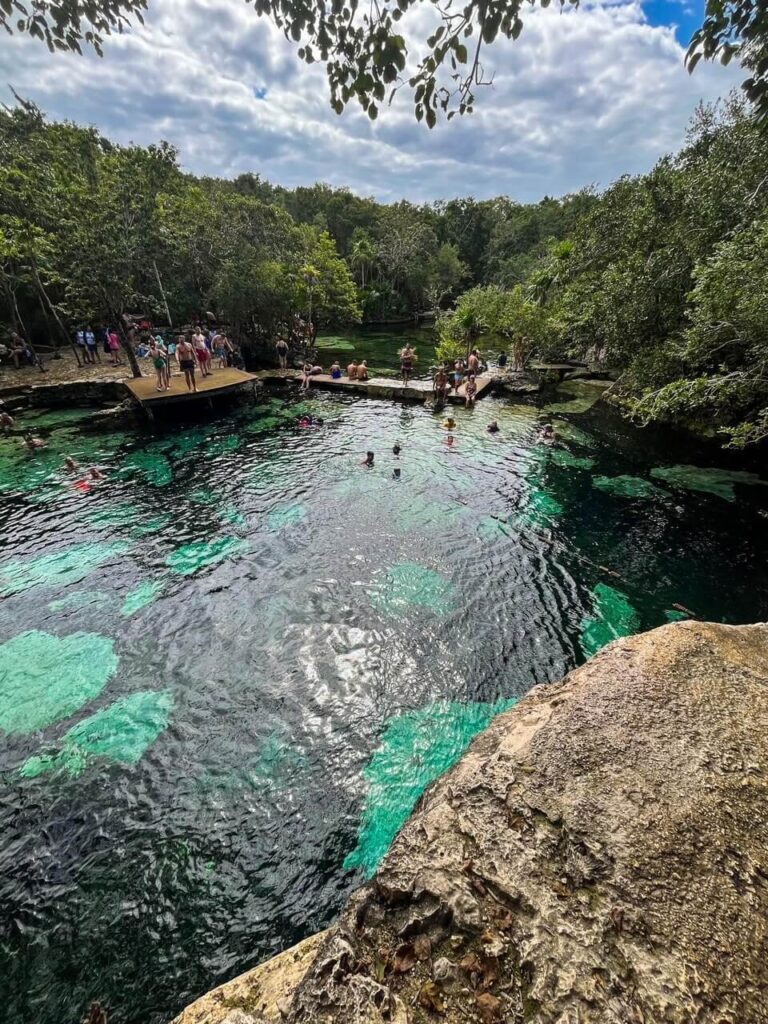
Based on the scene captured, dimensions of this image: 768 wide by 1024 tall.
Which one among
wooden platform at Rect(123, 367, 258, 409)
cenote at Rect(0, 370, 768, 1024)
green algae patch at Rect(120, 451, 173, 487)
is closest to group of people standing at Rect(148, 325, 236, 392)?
wooden platform at Rect(123, 367, 258, 409)

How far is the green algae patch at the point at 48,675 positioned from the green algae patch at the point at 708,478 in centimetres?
1697

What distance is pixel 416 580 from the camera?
32.6 ft

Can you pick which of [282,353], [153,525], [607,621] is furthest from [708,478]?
[282,353]

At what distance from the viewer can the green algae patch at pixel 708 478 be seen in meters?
14.4

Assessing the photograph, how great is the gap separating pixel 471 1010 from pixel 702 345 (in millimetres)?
13253

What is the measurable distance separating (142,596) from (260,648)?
329 cm

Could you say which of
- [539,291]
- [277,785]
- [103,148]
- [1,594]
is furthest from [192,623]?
[103,148]

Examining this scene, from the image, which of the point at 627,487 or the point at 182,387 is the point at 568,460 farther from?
the point at 182,387

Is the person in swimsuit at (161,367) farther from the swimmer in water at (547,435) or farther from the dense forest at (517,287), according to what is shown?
the swimmer in water at (547,435)

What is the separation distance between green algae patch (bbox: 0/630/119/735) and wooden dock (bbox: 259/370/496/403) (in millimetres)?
18917

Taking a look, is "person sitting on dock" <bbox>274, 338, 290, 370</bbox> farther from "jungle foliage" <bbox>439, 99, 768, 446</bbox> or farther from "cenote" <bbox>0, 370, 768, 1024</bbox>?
"jungle foliage" <bbox>439, 99, 768, 446</bbox>

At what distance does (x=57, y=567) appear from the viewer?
10.5m

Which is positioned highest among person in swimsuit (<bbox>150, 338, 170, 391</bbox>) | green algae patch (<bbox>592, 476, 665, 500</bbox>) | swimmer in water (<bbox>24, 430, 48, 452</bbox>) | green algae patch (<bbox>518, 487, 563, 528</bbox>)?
person in swimsuit (<bbox>150, 338, 170, 391</bbox>)

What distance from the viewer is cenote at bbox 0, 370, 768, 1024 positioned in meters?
4.84
